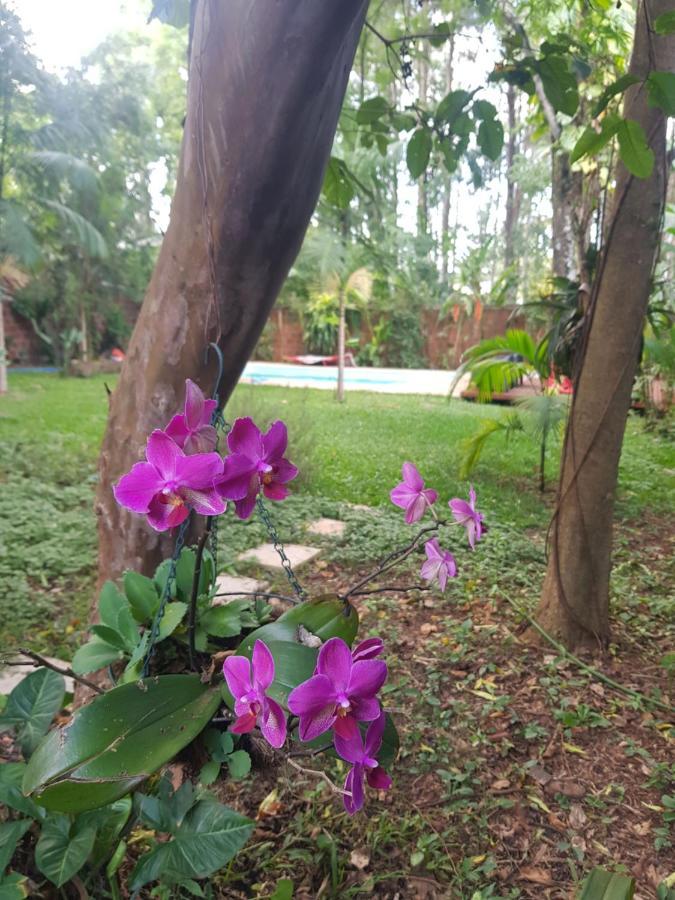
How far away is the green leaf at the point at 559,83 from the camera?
1521 mm

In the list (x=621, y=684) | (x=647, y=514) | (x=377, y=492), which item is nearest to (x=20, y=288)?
(x=377, y=492)

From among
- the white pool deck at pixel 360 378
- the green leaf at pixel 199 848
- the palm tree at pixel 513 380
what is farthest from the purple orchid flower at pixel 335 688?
the white pool deck at pixel 360 378

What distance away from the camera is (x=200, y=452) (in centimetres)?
69

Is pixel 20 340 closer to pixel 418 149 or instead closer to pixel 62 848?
pixel 418 149

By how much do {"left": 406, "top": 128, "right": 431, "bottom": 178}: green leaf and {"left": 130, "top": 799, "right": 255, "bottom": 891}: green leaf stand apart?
5.19ft

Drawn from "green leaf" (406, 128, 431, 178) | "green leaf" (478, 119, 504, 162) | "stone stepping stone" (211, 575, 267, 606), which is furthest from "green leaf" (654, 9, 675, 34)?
"stone stepping stone" (211, 575, 267, 606)

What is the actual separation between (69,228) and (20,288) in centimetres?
137

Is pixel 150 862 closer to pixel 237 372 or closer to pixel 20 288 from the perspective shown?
pixel 237 372

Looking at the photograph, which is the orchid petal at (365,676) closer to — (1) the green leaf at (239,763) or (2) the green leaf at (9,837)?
(1) the green leaf at (239,763)

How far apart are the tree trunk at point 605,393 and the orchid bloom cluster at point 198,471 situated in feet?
5.18

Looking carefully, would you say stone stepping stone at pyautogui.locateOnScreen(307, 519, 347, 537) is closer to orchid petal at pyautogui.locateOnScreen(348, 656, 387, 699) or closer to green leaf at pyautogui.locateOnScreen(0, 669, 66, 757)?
green leaf at pyautogui.locateOnScreen(0, 669, 66, 757)

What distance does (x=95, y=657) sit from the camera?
3.30ft

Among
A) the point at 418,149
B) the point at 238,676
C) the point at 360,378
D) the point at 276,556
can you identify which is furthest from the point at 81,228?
the point at 238,676

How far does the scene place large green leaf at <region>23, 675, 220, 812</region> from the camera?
2.26ft
